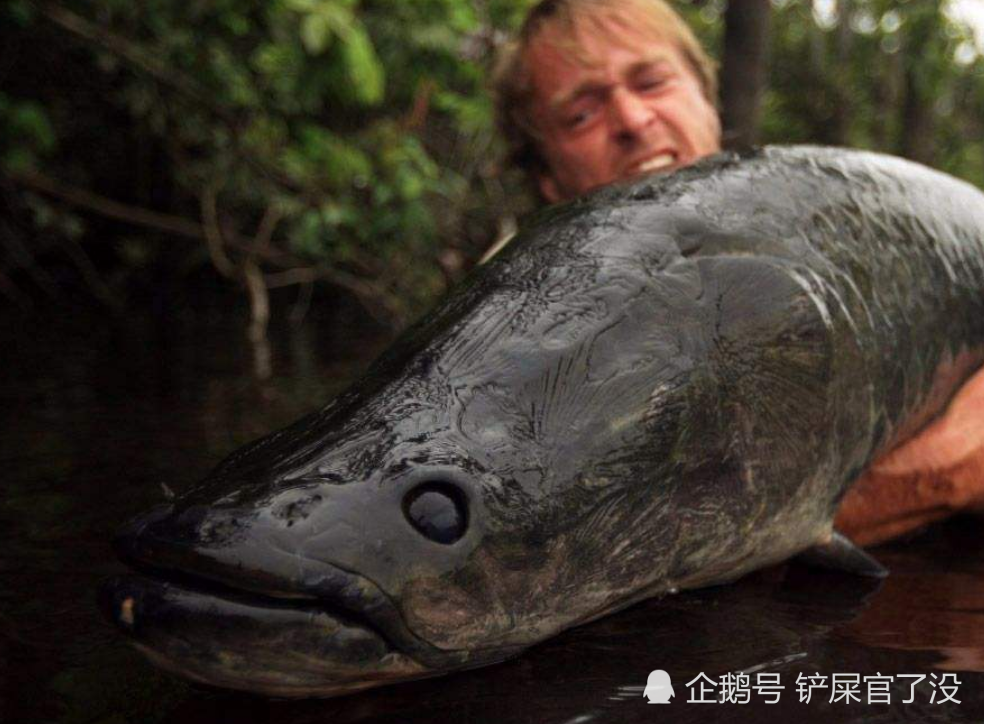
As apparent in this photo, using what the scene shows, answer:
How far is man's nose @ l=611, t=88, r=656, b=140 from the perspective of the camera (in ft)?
11.0

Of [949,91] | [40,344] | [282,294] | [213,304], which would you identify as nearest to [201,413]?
[40,344]

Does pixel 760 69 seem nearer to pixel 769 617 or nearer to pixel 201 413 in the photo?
pixel 201 413

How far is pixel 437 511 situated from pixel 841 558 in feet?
3.20

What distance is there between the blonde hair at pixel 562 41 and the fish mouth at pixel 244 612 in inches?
105

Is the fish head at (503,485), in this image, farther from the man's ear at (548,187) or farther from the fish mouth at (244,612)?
the man's ear at (548,187)

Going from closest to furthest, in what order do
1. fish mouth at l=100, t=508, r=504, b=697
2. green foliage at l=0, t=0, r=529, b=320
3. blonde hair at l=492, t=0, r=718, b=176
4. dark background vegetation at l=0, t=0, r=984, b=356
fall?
1. fish mouth at l=100, t=508, r=504, b=697
2. blonde hair at l=492, t=0, r=718, b=176
3. green foliage at l=0, t=0, r=529, b=320
4. dark background vegetation at l=0, t=0, r=984, b=356

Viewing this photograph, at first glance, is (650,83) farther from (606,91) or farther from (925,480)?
(925,480)

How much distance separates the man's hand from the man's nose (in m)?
1.47

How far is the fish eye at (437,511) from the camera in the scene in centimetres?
129

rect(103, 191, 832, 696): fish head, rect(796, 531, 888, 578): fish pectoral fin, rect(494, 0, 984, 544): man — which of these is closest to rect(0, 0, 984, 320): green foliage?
rect(494, 0, 984, 544): man

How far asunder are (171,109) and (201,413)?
4616 millimetres

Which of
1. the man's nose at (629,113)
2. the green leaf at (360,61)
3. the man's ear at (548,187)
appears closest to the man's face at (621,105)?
the man's nose at (629,113)

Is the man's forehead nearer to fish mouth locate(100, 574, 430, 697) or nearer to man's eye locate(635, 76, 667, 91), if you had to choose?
man's eye locate(635, 76, 667, 91)

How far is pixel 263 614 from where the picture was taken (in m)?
1.20
